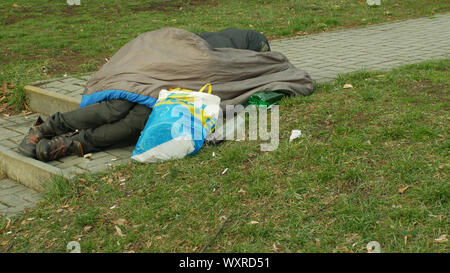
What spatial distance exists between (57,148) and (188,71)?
1332mm

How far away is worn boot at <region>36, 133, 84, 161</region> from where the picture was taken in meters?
4.75

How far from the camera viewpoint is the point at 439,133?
13.2 ft

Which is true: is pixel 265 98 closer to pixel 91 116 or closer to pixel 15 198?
pixel 91 116

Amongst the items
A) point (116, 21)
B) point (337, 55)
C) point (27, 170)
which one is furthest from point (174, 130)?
point (116, 21)

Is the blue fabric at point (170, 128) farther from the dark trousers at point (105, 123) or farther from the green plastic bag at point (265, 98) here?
the green plastic bag at point (265, 98)

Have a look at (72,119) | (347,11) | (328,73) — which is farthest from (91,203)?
(347,11)

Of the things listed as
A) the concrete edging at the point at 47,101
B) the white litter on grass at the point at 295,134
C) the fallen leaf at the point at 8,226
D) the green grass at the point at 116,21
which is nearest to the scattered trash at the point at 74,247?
the fallen leaf at the point at 8,226

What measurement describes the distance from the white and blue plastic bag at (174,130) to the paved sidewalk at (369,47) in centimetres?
190

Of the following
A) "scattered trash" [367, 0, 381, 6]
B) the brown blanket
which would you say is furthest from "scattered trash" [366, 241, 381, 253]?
"scattered trash" [367, 0, 381, 6]

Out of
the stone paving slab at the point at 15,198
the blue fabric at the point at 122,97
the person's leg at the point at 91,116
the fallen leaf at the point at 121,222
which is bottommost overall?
the stone paving slab at the point at 15,198

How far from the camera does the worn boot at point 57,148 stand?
4746mm

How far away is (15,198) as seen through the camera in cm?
453

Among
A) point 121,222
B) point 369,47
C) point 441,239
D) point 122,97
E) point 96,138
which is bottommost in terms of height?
point 121,222

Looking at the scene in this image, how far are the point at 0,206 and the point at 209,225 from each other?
1.93m
